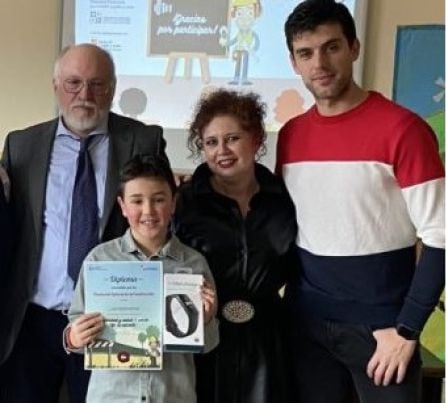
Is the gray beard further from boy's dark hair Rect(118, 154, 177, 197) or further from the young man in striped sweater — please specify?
the young man in striped sweater

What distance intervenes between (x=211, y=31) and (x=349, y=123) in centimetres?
161

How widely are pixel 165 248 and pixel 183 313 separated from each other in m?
0.17

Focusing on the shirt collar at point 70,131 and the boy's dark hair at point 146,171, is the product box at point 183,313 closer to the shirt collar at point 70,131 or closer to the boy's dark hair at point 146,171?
the boy's dark hair at point 146,171

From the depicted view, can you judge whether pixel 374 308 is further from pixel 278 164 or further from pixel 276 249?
pixel 278 164

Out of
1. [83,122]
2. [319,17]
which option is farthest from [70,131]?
[319,17]

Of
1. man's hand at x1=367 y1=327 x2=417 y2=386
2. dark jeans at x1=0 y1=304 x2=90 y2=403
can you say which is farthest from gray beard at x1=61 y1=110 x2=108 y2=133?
man's hand at x1=367 y1=327 x2=417 y2=386

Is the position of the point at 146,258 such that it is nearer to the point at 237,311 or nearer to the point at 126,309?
the point at 126,309

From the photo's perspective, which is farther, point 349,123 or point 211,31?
point 211,31

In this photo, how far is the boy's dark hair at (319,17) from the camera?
1617 mm

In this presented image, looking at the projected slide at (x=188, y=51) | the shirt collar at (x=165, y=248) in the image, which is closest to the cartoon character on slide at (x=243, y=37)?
the projected slide at (x=188, y=51)

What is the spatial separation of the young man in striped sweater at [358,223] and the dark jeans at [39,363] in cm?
62

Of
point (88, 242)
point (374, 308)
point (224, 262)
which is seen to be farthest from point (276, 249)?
point (88, 242)

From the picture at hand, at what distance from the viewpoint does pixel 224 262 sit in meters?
1.73

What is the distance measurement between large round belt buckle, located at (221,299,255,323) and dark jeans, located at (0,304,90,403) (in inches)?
16.7
